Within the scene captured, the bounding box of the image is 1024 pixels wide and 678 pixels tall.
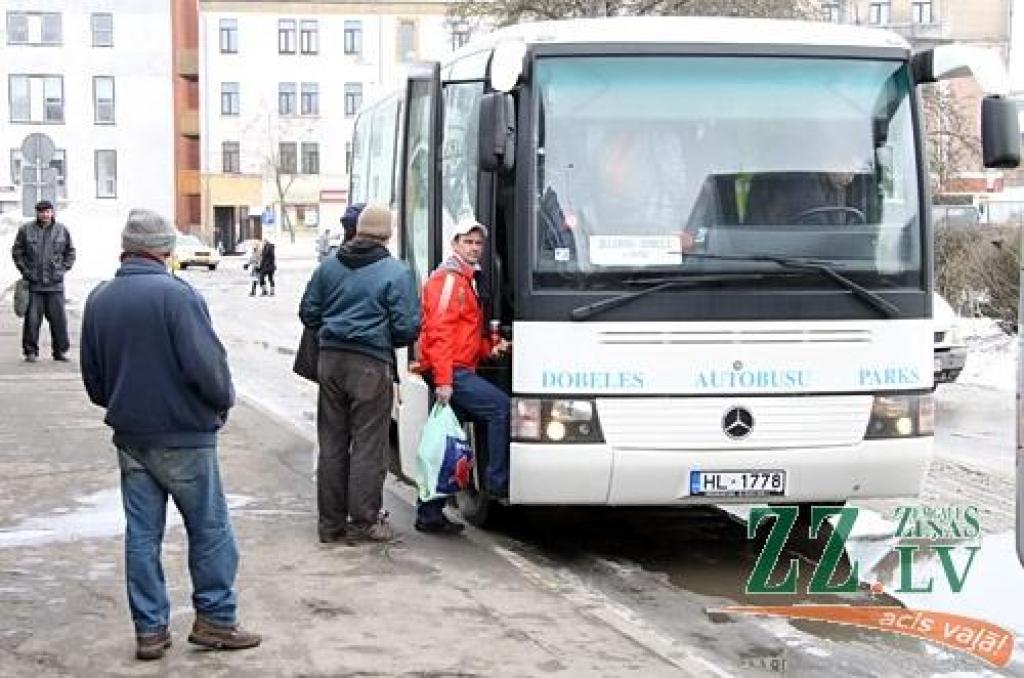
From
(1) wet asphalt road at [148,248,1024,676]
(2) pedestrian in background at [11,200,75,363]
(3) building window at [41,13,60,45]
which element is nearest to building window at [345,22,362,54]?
(3) building window at [41,13,60,45]

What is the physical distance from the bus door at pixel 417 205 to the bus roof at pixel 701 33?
103 cm

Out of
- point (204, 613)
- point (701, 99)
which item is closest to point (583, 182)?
point (701, 99)

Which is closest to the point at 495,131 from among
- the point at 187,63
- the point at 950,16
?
the point at 950,16

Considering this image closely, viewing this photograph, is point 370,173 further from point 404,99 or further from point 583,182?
point 583,182

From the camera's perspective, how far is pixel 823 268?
7.73 metres

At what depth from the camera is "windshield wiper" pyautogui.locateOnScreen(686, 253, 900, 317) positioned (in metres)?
7.72

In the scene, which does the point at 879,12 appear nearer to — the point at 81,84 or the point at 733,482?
the point at 81,84

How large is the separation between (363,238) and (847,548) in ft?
10.8

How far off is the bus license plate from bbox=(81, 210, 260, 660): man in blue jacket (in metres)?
2.63

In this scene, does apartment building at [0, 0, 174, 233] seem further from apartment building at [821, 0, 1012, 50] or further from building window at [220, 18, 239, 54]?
apartment building at [821, 0, 1012, 50]

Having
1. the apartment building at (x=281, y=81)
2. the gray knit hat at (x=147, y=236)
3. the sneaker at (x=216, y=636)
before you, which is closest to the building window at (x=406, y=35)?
the apartment building at (x=281, y=81)

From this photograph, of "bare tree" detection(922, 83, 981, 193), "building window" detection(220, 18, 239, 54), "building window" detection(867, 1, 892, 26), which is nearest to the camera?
"bare tree" detection(922, 83, 981, 193)

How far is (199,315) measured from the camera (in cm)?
573

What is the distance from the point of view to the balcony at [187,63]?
8050 cm
